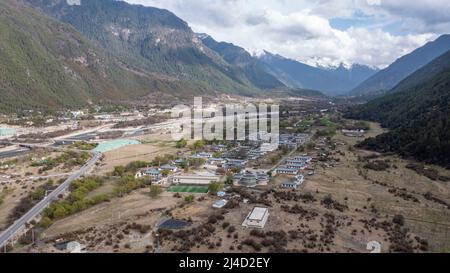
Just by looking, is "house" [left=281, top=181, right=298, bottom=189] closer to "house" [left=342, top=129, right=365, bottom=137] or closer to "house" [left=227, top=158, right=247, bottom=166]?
"house" [left=227, top=158, right=247, bottom=166]

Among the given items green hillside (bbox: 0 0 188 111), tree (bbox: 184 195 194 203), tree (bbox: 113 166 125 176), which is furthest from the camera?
green hillside (bbox: 0 0 188 111)

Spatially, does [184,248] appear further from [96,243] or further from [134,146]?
[134,146]

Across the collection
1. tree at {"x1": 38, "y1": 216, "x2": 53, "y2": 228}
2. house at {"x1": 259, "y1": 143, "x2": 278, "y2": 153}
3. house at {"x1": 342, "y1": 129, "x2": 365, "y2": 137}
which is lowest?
tree at {"x1": 38, "y1": 216, "x2": 53, "y2": 228}

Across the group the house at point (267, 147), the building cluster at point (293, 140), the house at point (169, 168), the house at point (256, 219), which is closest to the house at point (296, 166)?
the house at point (267, 147)

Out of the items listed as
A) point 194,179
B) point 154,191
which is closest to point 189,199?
point 154,191

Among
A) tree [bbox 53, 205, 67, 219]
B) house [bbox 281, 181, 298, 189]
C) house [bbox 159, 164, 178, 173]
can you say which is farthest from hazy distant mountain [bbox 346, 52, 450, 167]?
tree [bbox 53, 205, 67, 219]

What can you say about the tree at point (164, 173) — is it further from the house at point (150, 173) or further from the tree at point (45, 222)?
the tree at point (45, 222)
